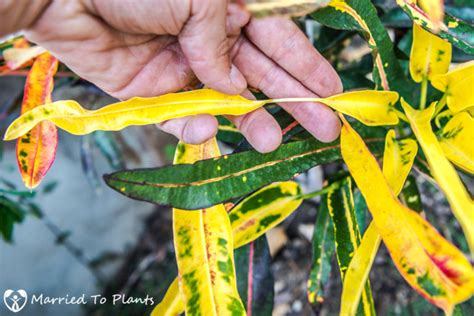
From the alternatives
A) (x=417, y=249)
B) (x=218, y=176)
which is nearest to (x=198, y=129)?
(x=218, y=176)

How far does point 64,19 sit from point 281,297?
2.84 feet

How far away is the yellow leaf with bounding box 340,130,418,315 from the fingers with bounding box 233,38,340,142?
0.08 metres

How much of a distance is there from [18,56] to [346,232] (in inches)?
20.5

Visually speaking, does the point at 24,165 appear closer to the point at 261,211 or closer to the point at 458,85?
the point at 261,211

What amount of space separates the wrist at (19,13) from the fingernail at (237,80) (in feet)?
0.71

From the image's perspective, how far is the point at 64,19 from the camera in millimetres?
562

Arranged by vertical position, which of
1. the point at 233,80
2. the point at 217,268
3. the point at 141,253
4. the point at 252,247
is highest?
the point at 233,80

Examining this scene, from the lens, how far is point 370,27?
1.86ft

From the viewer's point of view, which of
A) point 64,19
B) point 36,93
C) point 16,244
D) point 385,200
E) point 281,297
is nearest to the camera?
point 385,200

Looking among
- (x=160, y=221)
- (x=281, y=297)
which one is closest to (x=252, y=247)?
(x=281, y=297)

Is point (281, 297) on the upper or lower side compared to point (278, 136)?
lower

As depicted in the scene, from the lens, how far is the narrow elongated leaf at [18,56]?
73 cm

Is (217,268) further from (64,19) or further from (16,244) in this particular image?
(16,244)

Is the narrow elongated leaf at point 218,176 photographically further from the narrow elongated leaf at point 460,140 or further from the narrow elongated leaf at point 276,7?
the narrow elongated leaf at point 276,7
